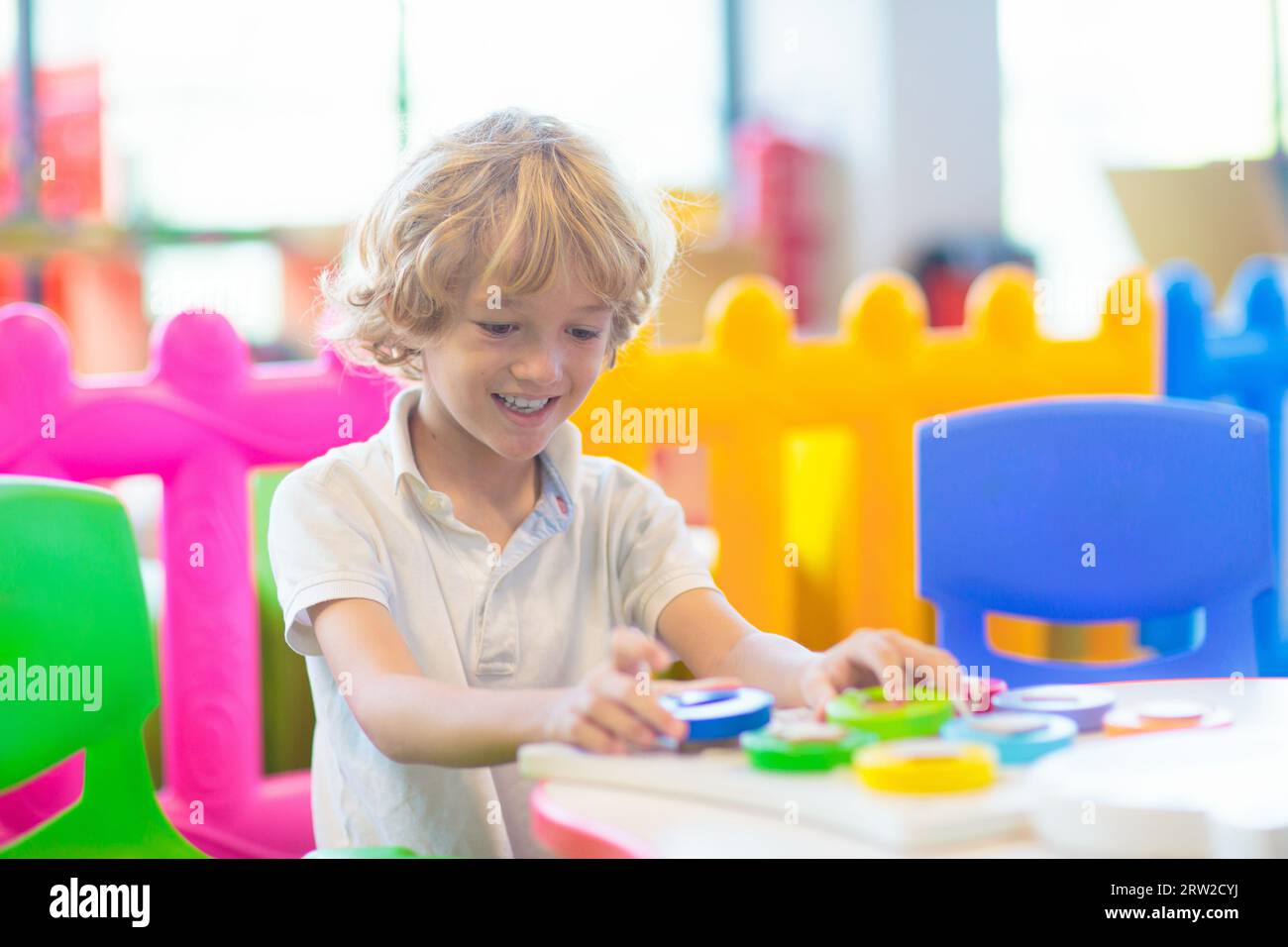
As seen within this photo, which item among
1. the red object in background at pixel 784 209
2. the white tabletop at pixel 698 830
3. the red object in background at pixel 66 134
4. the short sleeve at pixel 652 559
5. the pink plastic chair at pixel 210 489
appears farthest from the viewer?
the red object in background at pixel 784 209

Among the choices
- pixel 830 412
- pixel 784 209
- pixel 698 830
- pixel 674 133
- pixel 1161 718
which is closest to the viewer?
pixel 698 830

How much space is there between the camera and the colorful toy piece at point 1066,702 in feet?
1.85

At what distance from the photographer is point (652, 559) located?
793 millimetres

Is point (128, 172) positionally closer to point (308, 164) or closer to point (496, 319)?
point (308, 164)

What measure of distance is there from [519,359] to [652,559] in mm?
165

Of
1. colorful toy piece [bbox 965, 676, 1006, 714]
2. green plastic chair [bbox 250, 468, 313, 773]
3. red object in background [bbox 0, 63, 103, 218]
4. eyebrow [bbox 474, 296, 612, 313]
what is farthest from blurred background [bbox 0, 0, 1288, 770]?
colorful toy piece [bbox 965, 676, 1006, 714]

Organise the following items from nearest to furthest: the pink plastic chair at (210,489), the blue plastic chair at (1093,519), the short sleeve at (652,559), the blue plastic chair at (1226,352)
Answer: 1. the short sleeve at (652,559)
2. the blue plastic chair at (1093,519)
3. the pink plastic chair at (210,489)
4. the blue plastic chair at (1226,352)

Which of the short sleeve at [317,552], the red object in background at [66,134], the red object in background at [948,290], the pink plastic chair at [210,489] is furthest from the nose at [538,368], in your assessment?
the red object in background at [66,134]

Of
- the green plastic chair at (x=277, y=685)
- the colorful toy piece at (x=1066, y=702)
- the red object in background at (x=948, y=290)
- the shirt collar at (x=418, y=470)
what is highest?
the red object in background at (x=948, y=290)

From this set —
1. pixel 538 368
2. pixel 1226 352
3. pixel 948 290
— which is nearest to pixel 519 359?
pixel 538 368

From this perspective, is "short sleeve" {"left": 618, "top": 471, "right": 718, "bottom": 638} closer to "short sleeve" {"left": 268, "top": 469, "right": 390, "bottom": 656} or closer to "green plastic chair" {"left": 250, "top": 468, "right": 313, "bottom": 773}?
"short sleeve" {"left": 268, "top": 469, "right": 390, "bottom": 656}

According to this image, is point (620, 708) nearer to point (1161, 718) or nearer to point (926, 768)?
point (926, 768)

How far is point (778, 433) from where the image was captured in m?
1.30

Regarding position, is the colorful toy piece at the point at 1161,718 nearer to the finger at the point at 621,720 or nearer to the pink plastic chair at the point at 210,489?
the finger at the point at 621,720
